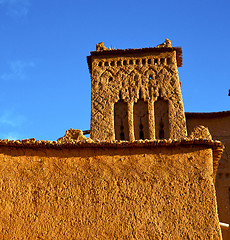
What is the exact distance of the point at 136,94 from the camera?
15250 millimetres

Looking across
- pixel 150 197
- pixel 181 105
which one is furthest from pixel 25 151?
pixel 181 105

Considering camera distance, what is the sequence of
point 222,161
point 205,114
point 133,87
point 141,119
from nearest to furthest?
1. point 141,119
2. point 133,87
3. point 222,161
4. point 205,114

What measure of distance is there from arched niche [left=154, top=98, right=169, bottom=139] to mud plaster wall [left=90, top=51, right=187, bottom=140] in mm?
149

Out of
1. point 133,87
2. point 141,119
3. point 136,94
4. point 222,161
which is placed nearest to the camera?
point 141,119

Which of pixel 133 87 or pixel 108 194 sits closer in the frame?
pixel 108 194

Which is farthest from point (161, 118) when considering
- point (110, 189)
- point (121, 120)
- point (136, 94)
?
point (110, 189)

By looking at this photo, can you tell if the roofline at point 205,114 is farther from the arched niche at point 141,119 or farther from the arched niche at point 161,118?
the arched niche at point 141,119

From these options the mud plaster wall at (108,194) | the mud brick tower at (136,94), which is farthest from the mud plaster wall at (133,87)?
the mud plaster wall at (108,194)

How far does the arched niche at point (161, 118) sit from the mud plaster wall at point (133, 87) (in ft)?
0.49

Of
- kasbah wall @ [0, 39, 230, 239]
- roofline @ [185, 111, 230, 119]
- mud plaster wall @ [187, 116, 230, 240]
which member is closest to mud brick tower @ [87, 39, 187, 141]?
roofline @ [185, 111, 230, 119]

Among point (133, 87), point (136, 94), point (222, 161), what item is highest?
point (133, 87)

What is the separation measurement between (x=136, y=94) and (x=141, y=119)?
104cm

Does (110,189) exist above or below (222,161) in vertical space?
below

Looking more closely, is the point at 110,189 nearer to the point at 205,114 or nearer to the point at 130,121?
the point at 130,121
